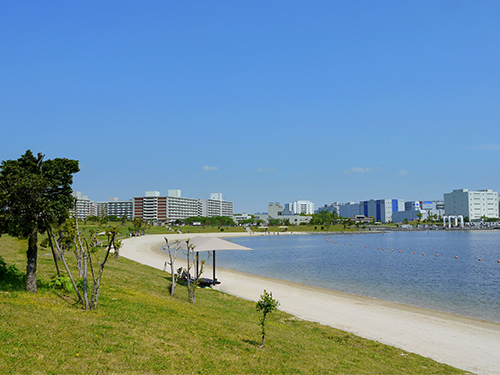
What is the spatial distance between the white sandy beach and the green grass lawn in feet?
6.94

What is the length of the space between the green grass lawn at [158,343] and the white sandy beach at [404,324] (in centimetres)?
212

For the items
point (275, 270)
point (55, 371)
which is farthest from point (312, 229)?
point (55, 371)

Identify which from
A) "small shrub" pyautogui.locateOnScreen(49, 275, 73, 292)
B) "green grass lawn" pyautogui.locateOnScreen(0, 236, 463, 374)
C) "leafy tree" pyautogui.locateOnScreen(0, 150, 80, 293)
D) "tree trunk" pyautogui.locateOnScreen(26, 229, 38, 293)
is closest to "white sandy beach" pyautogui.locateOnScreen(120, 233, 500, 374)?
"green grass lawn" pyautogui.locateOnScreen(0, 236, 463, 374)

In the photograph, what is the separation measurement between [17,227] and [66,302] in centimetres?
291

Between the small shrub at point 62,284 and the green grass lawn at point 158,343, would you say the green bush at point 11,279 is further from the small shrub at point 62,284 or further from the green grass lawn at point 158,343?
the small shrub at point 62,284

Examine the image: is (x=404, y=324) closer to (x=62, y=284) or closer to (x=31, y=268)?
(x=62, y=284)

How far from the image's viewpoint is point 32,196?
12.1 meters

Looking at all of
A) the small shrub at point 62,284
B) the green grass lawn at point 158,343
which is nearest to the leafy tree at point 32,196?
the small shrub at point 62,284

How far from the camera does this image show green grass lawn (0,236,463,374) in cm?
791

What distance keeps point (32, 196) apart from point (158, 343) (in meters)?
6.50

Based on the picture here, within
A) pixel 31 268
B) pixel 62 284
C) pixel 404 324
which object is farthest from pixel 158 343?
pixel 404 324

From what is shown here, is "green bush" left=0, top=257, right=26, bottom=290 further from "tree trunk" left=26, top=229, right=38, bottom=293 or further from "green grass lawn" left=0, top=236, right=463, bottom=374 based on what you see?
"tree trunk" left=26, top=229, right=38, bottom=293

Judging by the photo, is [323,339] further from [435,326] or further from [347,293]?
[347,293]

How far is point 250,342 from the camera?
11.4 m
